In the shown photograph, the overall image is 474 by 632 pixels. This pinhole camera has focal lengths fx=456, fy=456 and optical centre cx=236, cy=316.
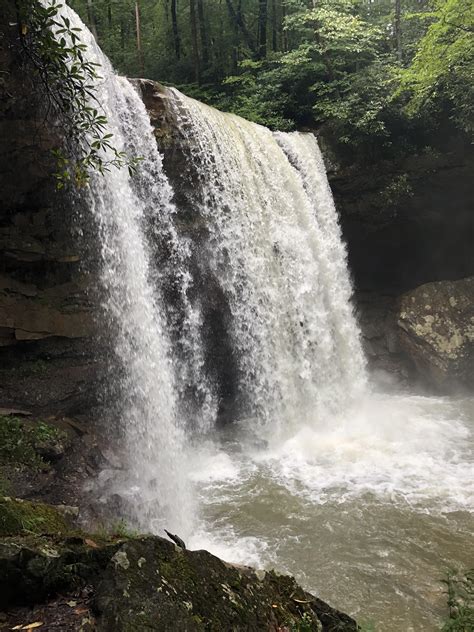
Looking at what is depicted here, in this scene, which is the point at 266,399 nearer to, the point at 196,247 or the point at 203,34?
the point at 196,247

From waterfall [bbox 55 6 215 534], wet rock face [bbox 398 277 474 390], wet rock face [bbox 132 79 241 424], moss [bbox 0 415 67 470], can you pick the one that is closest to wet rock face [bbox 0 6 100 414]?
waterfall [bbox 55 6 215 534]

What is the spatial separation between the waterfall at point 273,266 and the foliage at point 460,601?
4.62m

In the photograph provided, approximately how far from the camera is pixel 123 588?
210 cm

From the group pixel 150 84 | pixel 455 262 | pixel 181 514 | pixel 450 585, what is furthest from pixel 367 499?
pixel 455 262

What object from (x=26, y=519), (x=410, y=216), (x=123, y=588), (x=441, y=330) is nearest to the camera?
(x=123, y=588)

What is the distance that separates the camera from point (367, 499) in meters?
6.87

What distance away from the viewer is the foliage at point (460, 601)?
14.4 ft

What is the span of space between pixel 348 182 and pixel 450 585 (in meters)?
9.45

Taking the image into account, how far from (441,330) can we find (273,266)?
18.3 ft

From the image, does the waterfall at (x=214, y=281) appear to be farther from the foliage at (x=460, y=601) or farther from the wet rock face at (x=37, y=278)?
the foliage at (x=460, y=601)

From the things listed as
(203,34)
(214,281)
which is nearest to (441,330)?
(214,281)

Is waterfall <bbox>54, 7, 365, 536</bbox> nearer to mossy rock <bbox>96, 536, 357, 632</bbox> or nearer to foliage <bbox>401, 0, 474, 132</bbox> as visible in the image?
foliage <bbox>401, 0, 474, 132</bbox>

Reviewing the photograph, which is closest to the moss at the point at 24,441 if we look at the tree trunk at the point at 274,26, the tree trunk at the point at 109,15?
the tree trunk at the point at 274,26

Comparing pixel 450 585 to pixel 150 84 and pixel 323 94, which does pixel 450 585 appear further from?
pixel 323 94
